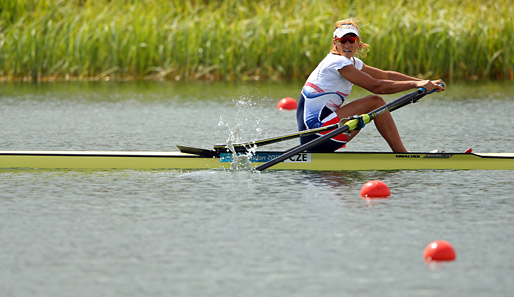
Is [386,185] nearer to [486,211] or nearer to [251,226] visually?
[486,211]

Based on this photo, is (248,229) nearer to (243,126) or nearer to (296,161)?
(296,161)

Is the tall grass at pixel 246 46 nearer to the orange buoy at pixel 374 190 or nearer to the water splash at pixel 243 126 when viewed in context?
the water splash at pixel 243 126

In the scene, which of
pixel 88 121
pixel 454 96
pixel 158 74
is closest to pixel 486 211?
pixel 88 121

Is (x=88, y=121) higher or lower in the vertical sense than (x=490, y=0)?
lower

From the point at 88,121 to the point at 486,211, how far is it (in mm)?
8690

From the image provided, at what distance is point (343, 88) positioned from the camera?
9758mm

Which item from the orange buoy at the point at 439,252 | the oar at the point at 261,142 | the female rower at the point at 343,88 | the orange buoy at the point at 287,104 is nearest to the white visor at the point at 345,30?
the female rower at the point at 343,88

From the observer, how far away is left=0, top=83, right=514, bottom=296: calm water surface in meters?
5.43

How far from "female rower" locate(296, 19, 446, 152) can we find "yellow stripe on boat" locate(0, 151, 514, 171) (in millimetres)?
225

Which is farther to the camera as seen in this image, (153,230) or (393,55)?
(393,55)

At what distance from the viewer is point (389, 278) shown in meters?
5.46

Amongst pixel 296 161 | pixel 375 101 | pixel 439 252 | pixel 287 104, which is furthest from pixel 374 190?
pixel 287 104

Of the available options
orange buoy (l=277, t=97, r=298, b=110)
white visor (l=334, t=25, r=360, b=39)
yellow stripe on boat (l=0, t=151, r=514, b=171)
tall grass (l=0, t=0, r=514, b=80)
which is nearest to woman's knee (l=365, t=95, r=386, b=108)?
yellow stripe on boat (l=0, t=151, r=514, b=171)

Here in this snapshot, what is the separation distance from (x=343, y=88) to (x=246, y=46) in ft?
42.0
